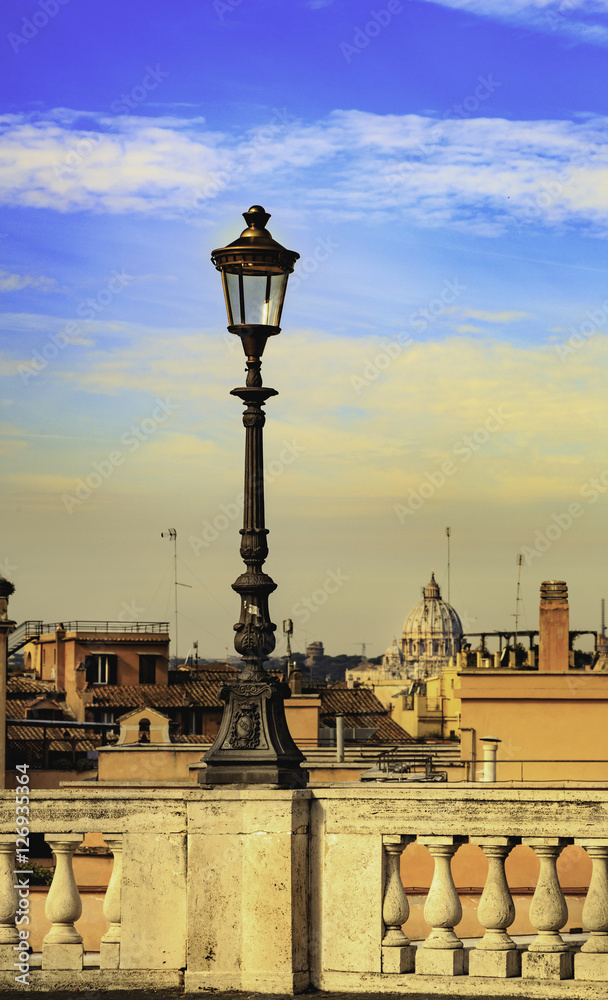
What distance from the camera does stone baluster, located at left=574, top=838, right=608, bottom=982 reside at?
21.0 feet

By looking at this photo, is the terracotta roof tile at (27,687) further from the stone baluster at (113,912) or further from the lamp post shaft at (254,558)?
the lamp post shaft at (254,558)

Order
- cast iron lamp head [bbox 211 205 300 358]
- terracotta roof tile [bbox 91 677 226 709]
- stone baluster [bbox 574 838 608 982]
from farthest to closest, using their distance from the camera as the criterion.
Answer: terracotta roof tile [bbox 91 677 226 709] < cast iron lamp head [bbox 211 205 300 358] < stone baluster [bbox 574 838 608 982]

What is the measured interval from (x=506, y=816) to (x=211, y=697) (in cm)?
6098

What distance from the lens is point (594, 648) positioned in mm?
37656

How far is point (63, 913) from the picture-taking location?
277 inches

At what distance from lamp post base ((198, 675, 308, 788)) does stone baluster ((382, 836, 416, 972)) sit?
57 cm

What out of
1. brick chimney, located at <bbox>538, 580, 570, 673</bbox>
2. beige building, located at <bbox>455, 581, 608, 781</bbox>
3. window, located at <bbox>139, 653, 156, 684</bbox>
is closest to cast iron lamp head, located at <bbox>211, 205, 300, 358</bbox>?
beige building, located at <bbox>455, 581, 608, 781</bbox>

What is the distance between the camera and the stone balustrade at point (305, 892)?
659cm

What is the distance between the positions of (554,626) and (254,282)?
2432 cm

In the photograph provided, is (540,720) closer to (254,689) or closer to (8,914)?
(254,689)

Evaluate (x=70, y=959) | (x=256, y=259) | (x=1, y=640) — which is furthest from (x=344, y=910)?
(x=1, y=640)

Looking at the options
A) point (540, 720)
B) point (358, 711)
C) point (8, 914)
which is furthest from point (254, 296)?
point (358, 711)

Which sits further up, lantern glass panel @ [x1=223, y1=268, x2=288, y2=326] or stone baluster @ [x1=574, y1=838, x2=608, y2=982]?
lantern glass panel @ [x1=223, y1=268, x2=288, y2=326]

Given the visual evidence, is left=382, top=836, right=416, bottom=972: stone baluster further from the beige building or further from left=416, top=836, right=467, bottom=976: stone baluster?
the beige building
